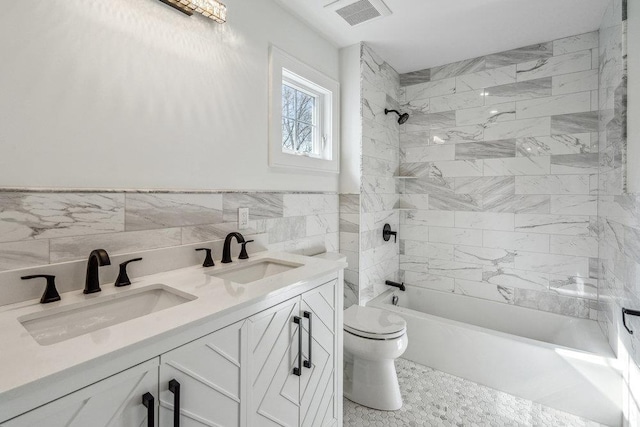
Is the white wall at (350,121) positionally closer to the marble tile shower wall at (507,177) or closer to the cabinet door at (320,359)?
the marble tile shower wall at (507,177)

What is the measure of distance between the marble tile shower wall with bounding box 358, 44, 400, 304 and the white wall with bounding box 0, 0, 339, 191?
3.08ft

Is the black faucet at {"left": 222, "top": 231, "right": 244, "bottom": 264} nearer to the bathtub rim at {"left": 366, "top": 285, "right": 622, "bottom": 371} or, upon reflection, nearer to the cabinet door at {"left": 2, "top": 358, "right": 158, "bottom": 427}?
the cabinet door at {"left": 2, "top": 358, "right": 158, "bottom": 427}

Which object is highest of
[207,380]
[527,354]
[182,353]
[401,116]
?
[401,116]

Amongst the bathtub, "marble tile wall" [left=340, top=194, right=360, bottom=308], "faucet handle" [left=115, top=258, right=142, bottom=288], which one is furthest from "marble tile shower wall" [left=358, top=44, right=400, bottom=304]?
"faucet handle" [left=115, top=258, right=142, bottom=288]

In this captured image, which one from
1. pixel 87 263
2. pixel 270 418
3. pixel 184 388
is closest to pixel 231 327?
pixel 184 388

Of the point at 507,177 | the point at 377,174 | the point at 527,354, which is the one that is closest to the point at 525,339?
the point at 527,354

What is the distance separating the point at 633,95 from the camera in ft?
5.31

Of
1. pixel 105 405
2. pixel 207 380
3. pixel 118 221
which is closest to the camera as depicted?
pixel 105 405

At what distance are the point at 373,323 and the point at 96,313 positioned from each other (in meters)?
1.50

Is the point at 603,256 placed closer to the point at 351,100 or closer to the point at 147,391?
the point at 351,100

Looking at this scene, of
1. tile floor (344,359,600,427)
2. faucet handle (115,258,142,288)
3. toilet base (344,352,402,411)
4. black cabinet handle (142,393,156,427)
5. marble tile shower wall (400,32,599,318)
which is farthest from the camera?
marble tile shower wall (400,32,599,318)

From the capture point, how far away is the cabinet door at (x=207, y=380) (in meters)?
0.80

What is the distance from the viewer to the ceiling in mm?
2018

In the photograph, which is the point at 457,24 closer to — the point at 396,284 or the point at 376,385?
the point at 396,284
